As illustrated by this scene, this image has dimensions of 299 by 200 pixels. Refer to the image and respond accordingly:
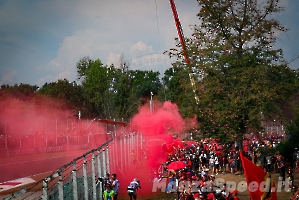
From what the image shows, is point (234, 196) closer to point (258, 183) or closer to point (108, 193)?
point (258, 183)

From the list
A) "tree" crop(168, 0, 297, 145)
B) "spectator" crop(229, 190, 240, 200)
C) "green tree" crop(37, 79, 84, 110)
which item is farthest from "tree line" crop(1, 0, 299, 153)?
"green tree" crop(37, 79, 84, 110)

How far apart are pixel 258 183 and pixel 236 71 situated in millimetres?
13415

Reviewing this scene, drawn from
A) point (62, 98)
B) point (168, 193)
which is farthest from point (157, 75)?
point (168, 193)

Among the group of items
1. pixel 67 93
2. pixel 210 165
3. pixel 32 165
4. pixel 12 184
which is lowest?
pixel 12 184

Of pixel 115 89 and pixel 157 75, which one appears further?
pixel 157 75

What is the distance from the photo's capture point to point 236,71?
2569 cm

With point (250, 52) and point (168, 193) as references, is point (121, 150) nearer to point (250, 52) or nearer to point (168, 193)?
point (168, 193)

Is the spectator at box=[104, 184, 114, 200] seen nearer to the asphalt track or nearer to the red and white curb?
the red and white curb

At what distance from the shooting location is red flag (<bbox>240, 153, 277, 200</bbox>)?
12.9 meters

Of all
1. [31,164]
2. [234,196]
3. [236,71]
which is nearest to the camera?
[234,196]

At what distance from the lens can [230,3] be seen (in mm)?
26844

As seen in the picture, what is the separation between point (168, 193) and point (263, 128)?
8.62m

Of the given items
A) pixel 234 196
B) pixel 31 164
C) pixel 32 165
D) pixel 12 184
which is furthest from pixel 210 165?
pixel 31 164

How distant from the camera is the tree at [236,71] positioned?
25203 millimetres
